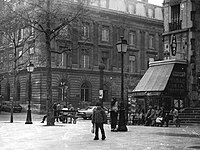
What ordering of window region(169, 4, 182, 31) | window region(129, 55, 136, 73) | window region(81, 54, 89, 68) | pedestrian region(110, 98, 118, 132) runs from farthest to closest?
window region(129, 55, 136, 73), window region(81, 54, 89, 68), window region(169, 4, 182, 31), pedestrian region(110, 98, 118, 132)

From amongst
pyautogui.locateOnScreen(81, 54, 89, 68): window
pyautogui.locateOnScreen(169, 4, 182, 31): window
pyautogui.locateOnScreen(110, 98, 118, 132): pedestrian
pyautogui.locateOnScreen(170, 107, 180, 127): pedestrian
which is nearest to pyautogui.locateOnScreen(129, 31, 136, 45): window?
pyautogui.locateOnScreen(81, 54, 89, 68): window

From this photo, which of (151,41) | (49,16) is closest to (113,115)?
(49,16)

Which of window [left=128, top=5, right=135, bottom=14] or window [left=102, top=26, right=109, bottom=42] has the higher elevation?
window [left=128, top=5, right=135, bottom=14]

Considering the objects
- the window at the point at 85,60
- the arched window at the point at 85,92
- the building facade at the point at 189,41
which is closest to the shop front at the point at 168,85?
the building facade at the point at 189,41

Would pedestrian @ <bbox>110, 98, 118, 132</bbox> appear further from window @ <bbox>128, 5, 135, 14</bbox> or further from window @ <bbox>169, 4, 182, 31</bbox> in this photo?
window @ <bbox>128, 5, 135, 14</bbox>

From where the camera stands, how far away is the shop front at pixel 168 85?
33719 mm

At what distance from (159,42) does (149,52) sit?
3029 mm

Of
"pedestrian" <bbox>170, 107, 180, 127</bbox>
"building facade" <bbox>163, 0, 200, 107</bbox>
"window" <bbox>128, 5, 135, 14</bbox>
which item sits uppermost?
"window" <bbox>128, 5, 135, 14</bbox>

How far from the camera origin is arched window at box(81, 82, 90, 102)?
2450 inches

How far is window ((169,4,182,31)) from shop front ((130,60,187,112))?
307 centimetres

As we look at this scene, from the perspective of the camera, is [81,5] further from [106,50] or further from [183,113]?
[106,50]

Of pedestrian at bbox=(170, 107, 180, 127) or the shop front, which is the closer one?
pedestrian at bbox=(170, 107, 180, 127)

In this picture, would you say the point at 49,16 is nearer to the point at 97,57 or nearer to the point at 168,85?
the point at 168,85

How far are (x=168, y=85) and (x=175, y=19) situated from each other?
591 cm
